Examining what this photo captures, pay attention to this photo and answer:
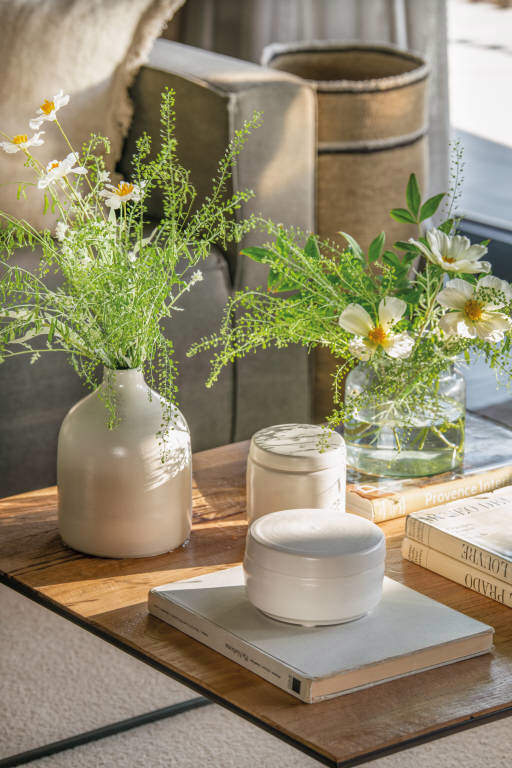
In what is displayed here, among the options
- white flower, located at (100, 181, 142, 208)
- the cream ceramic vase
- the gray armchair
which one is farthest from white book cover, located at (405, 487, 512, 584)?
the gray armchair

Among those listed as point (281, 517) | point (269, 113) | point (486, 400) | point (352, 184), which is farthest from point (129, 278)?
point (486, 400)

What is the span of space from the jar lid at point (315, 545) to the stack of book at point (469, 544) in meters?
0.14

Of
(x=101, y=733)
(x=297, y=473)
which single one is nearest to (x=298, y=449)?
(x=297, y=473)

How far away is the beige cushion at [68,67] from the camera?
173cm

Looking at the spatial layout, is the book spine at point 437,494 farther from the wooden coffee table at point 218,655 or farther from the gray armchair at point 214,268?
the gray armchair at point 214,268

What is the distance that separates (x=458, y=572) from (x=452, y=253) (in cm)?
31

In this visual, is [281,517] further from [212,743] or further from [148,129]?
[148,129]

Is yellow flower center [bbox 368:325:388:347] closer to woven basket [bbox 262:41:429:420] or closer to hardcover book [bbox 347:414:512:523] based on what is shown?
hardcover book [bbox 347:414:512:523]

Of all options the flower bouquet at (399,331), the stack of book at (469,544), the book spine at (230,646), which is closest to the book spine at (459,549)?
the stack of book at (469,544)

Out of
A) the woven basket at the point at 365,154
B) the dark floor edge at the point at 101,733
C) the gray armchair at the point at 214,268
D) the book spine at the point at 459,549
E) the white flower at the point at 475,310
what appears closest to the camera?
the book spine at the point at 459,549

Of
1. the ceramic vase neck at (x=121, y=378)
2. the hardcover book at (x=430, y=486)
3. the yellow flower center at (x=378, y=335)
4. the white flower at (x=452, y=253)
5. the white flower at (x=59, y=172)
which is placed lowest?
the hardcover book at (x=430, y=486)

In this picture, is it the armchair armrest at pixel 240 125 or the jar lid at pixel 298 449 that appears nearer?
the jar lid at pixel 298 449

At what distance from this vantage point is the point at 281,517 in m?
0.83

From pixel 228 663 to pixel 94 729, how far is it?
54 cm
